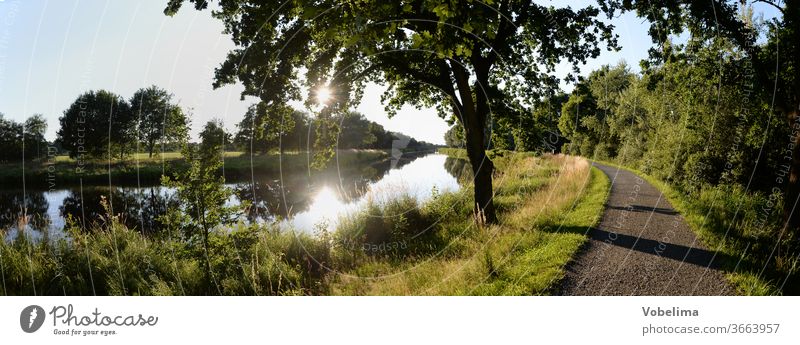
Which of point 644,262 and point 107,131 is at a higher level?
point 107,131

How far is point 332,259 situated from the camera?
35.8 ft

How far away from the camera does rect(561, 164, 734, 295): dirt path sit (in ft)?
20.4

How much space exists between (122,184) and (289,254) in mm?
30594

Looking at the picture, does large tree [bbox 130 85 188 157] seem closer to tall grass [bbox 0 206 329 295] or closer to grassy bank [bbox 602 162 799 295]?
tall grass [bbox 0 206 329 295]

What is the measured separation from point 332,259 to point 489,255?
4.70 metres

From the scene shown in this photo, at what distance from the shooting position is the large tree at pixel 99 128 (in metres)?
37.1

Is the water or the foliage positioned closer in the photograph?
the foliage

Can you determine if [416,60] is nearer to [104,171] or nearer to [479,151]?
[479,151]

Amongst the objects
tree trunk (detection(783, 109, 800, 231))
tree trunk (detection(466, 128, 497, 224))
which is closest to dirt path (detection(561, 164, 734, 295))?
tree trunk (detection(783, 109, 800, 231))

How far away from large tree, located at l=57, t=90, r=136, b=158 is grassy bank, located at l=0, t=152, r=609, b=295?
30718mm

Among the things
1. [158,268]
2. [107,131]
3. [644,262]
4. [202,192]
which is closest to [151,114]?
[107,131]

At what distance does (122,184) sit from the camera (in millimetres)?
33781

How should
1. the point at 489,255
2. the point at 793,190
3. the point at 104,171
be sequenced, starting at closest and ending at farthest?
the point at 489,255, the point at 793,190, the point at 104,171
